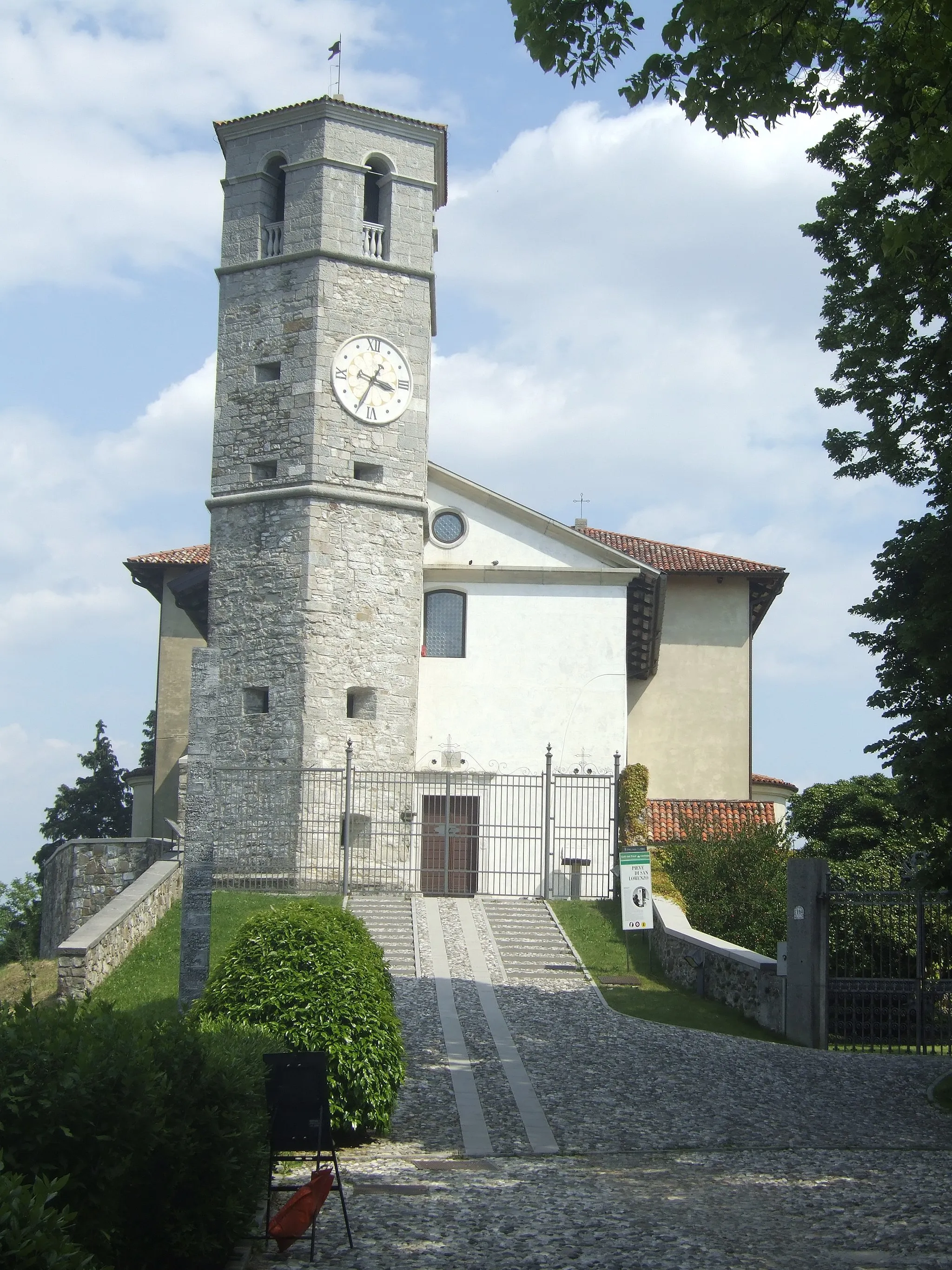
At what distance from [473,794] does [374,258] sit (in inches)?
433

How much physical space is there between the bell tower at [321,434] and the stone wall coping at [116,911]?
439 cm

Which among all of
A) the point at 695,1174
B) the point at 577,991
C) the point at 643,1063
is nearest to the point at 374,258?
the point at 577,991

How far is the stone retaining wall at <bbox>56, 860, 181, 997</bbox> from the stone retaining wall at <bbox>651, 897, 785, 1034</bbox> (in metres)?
7.40

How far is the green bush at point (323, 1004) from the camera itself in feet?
33.4

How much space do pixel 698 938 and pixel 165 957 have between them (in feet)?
23.4

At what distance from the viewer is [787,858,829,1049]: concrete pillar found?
1590 centimetres

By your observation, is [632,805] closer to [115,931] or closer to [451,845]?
[451,845]

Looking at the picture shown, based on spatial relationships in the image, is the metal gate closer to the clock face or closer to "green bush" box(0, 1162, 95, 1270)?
"green bush" box(0, 1162, 95, 1270)

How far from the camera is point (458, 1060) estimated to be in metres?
13.8

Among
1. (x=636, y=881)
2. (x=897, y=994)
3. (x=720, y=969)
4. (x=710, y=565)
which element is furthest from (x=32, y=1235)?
(x=710, y=565)

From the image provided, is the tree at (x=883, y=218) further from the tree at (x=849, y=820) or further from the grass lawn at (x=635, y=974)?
the tree at (x=849, y=820)

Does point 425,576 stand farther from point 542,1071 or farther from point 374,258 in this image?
point 542,1071

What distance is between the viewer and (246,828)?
83.7 feet

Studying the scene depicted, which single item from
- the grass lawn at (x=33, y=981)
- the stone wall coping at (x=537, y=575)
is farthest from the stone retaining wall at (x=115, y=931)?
the stone wall coping at (x=537, y=575)
